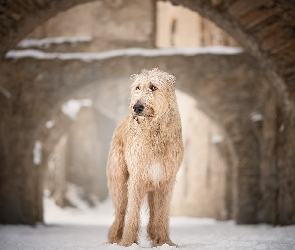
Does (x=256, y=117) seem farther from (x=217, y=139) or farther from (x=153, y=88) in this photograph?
(x=153, y=88)

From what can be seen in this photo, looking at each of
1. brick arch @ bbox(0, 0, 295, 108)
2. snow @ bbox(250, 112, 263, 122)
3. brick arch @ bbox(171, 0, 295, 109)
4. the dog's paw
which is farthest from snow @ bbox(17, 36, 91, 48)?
the dog's paw

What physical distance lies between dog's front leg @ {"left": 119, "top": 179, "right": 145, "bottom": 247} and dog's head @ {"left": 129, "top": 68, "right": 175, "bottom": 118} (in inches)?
25.2

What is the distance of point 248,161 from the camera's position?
1084 cm

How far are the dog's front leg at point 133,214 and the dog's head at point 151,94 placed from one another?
640 millimetres

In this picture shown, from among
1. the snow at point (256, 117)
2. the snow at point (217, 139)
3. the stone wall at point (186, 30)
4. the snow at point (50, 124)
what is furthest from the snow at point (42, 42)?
the snow at point (217, 139)

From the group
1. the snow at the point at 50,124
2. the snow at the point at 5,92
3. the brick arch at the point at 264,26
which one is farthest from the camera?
the snow at the point at 50,124

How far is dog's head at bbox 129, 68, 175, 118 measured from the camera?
3715mm

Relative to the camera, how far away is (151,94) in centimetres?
382

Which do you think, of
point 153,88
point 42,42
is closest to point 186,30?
point 42,42

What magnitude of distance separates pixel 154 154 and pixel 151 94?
20.7 inches

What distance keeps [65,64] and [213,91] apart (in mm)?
3364

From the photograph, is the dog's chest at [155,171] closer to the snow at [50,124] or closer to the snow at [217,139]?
the snow at [50,124]

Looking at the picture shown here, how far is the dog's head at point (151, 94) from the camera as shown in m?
3.71

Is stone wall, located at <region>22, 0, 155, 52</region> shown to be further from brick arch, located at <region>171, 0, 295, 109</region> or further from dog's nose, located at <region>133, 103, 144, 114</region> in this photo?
dog's nose, located at <region>133, 103, 144, 114</region>
